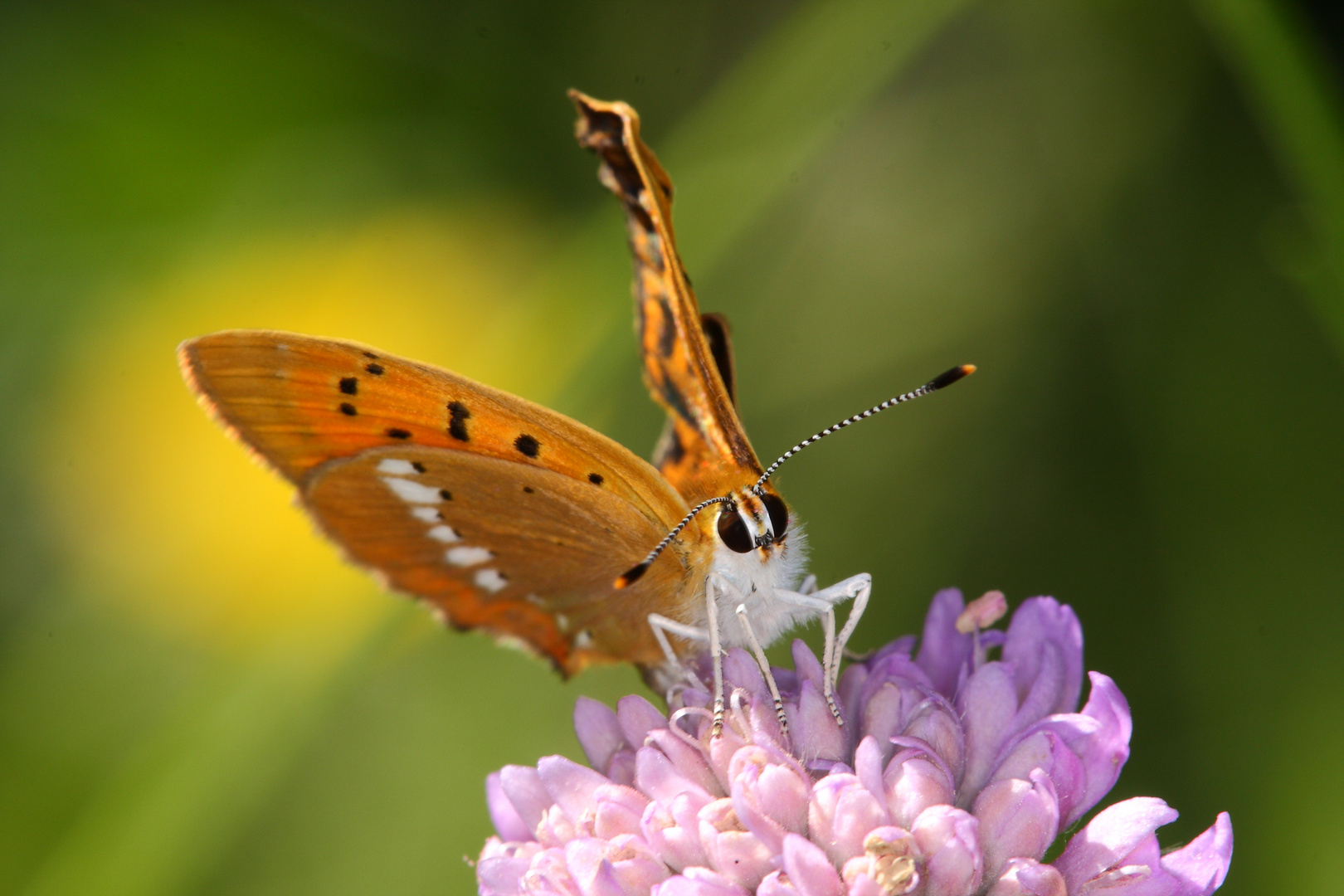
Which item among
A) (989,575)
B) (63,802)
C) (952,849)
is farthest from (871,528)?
(63,802)

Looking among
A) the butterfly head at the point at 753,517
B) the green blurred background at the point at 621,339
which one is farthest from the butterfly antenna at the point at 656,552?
the green blurred background at the point at 621,339

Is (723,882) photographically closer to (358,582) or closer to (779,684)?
(779,684)

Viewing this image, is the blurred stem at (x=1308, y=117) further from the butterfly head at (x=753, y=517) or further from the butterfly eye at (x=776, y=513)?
the butterfly eye at (x=776, y=513)

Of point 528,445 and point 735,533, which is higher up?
point 528,445

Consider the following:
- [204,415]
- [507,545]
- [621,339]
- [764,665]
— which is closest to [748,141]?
[621,339]

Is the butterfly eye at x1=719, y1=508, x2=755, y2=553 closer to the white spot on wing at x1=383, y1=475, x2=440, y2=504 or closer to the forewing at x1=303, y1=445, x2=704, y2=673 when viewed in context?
the forewing at x1=303, y1=445, x2=704, y2=673

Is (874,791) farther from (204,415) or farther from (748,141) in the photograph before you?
(204,415)

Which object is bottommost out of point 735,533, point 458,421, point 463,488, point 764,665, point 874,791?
point 874,791
